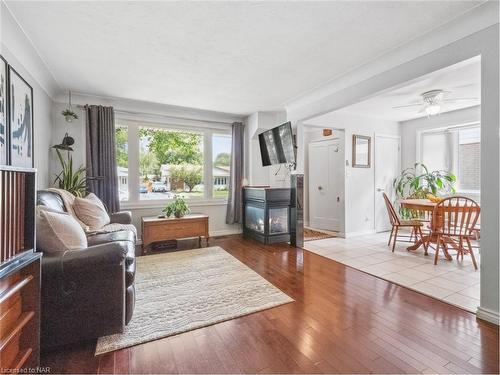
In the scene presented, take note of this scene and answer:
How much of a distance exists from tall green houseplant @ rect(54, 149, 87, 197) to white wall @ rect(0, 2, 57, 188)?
0.53 ft

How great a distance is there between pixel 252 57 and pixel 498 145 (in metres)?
2.28

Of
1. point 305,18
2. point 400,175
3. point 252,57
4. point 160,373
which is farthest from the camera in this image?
point 400,175

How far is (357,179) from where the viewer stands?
489 centimetres

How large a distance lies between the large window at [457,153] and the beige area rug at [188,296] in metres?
4.47

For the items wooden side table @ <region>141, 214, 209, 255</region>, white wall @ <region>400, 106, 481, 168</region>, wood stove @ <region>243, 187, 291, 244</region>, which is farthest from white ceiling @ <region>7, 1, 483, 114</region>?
white wall @ <region>400, 106, 481, 168</region>

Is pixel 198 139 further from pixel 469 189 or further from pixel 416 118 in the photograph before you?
pixel 469 189

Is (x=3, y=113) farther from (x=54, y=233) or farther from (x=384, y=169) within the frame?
(x=384, y=169)

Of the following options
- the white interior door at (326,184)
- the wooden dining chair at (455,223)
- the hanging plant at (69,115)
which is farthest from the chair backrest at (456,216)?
the hanging plant at (69,115)

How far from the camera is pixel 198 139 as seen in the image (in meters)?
4.79

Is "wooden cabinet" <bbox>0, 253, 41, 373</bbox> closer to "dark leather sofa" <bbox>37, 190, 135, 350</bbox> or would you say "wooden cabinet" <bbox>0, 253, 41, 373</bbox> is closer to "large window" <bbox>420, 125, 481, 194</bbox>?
"dark leather sofa" <bbox>37, 190, 135, 350</bbox>

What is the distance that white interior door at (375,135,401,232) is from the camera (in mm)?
5133

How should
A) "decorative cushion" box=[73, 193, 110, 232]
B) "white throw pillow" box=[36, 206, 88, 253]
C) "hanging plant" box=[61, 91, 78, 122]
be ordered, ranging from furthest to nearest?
1. "hanging plant" box=[61, 91, 78, 122]
2. "decorative cushion" box=[73, 193, 110, 232]
3. "white throw pillow" box=[36, 206, 88, 253]

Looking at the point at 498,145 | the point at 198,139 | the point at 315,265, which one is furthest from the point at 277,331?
the point at 198,139

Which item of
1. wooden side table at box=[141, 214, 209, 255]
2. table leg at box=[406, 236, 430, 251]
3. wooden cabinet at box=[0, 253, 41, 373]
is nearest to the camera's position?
wooden cabinet at box=[0, 253, 41, 373]
